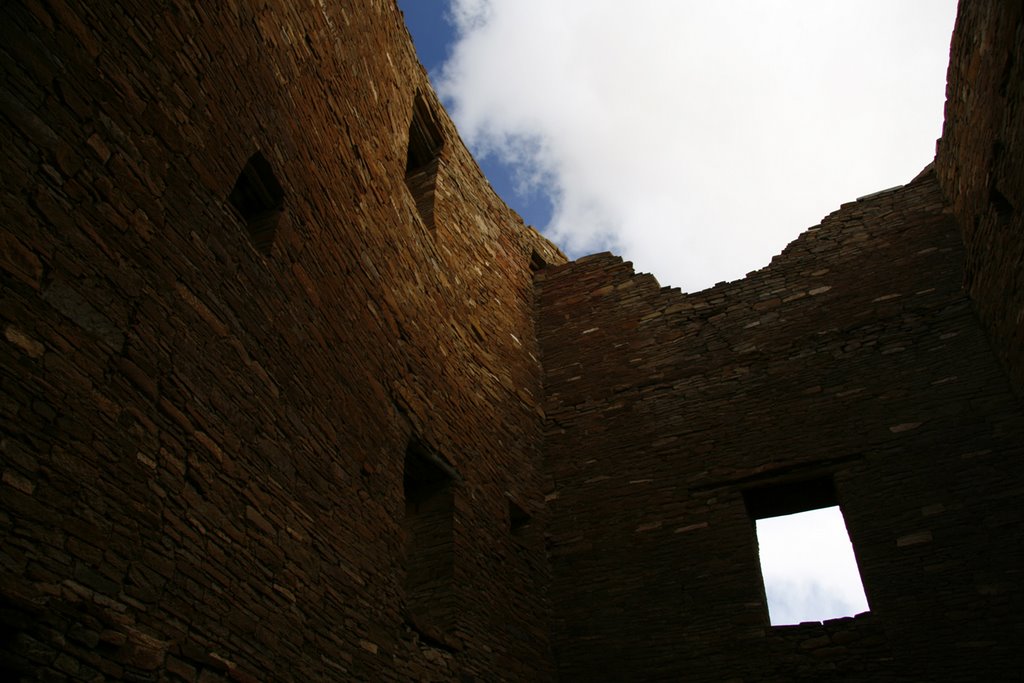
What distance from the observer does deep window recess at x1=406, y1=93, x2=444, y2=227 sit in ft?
32.0

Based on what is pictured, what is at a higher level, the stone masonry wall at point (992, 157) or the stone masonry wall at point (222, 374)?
the stone masonry wall at point (992, 157)

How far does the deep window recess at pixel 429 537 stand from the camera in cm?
673

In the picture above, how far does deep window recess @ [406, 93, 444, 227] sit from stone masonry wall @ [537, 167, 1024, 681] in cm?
254

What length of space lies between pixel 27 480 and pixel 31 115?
168cm

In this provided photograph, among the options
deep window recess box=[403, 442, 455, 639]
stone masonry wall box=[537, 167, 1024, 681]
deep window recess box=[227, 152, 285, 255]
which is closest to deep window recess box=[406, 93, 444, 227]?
stone masonry wall box=[537, 167, 1024, 681]

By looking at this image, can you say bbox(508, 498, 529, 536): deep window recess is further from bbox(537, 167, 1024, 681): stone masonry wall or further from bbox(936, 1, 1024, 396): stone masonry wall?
bbox(936, 1, 1024, 396): stone masonry wall

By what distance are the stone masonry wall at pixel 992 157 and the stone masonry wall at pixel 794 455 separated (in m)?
0.48

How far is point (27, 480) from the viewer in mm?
3307

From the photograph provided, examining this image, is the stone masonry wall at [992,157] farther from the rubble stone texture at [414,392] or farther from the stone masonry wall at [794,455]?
the stone masonry wall at [794,455]

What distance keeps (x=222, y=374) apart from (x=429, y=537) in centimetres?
298

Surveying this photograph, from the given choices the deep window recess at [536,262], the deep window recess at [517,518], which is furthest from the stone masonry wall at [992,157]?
the deep window recess at [536,262]

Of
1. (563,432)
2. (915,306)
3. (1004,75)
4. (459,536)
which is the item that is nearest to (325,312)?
(459,536)

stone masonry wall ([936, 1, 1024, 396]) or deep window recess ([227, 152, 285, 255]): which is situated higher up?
stone masonry wall ([936, 1, 1024, 396])

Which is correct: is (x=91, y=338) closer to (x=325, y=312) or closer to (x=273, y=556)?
(x=273, y=556)
